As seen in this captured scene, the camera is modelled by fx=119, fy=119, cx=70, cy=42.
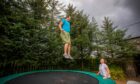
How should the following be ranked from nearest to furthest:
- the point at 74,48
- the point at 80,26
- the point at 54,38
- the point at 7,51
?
the point at 7,51 < the point at 54,38 < the point at 74,48 < the point at 80,26

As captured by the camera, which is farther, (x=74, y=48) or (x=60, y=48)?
(x=74, y=48)

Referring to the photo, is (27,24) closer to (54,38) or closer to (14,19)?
(14,19)

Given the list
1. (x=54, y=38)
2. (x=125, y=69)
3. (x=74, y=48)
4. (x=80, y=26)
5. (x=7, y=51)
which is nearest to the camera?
(x=7, y=51)

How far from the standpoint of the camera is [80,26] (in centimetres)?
820

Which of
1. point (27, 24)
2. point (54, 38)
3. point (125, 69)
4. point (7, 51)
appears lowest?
point (125, 69)

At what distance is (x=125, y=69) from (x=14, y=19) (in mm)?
8019

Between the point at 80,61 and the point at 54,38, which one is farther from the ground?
the point at 54,38

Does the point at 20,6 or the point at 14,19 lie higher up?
the point at 20,6

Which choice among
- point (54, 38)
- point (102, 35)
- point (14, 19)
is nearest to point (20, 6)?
point (14, 19)

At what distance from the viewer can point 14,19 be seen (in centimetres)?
560

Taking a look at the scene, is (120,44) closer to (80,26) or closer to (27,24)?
(80,26)

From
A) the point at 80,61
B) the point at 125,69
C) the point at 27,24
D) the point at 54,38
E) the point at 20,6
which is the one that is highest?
the point at 20,6

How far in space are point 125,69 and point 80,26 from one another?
4.60 meters

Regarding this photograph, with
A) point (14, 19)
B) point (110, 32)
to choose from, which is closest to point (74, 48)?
point (110, 32)
